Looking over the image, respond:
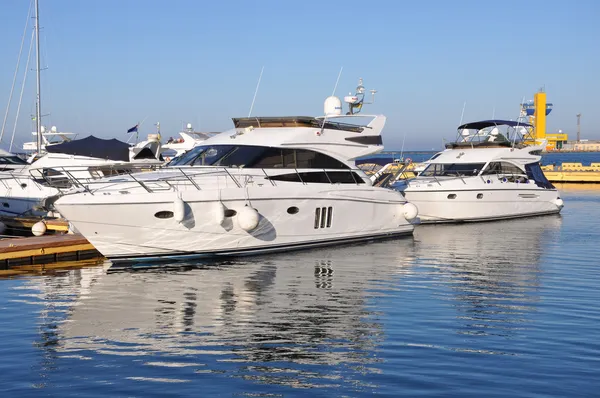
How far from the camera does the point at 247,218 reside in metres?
15.1

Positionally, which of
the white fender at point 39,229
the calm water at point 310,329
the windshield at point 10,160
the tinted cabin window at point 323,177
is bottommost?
the calm water at point 310,329

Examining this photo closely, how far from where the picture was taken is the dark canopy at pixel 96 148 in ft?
79.7

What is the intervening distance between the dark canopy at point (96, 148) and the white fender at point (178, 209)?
35.4ft

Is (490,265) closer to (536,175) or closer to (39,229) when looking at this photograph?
(39,229)

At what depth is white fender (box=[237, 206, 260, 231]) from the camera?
1516 centimetres

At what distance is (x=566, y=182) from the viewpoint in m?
50.6

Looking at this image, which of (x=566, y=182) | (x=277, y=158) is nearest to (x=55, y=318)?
(x=277, y=158)

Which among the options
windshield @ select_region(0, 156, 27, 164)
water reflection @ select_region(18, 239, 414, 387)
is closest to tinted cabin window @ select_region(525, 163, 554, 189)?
water reflection @ select_region(18, 239, 414, 387)

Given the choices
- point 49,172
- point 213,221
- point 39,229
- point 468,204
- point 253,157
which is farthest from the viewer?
point 468,204

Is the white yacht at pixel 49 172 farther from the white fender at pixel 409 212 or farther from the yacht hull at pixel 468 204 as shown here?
the yacht hull at pixel 468 204

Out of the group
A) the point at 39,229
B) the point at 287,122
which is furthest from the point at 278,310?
the point at 39,229

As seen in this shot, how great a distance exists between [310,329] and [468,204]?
51.1ft

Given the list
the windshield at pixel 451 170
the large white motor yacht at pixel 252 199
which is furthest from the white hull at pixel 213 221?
the windshield at pixel 451 170

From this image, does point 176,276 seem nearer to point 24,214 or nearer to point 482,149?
point 24,214
